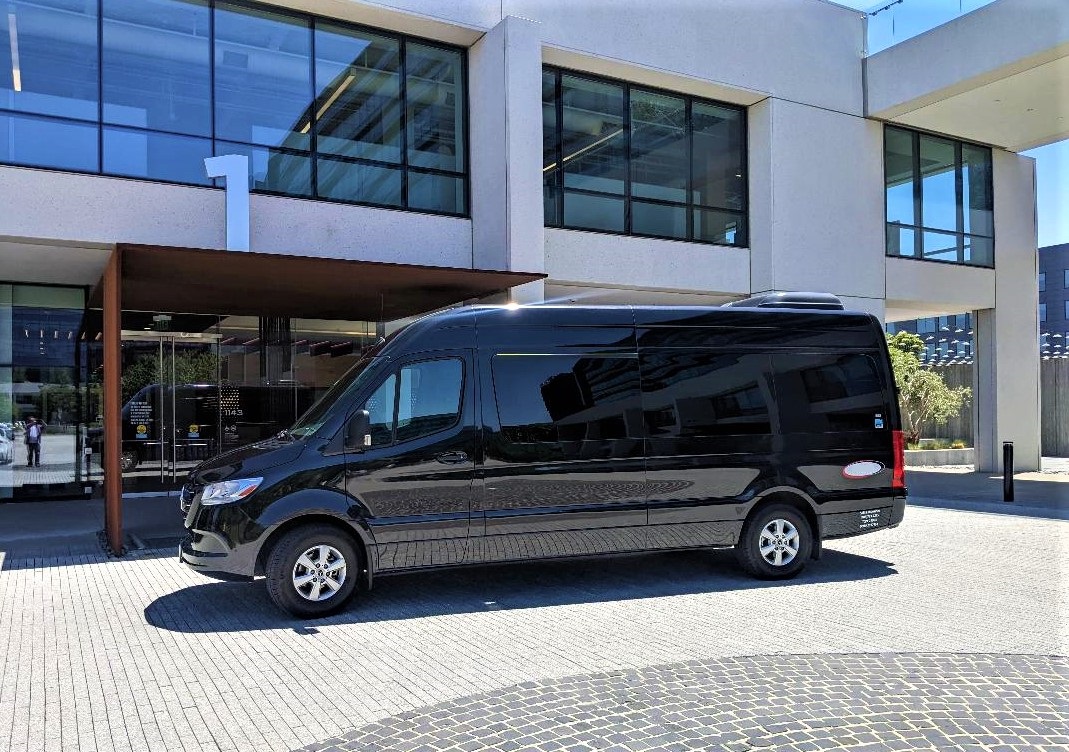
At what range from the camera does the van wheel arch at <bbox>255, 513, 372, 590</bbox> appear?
21.6 ft

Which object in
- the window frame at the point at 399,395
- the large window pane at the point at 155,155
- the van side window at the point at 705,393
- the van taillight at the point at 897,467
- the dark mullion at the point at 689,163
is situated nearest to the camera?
the window frame at the point at 399,395

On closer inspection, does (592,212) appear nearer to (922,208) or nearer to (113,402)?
(922,208)

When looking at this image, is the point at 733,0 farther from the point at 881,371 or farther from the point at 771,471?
the point at 771,471

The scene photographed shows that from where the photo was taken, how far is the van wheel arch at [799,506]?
7957 mm

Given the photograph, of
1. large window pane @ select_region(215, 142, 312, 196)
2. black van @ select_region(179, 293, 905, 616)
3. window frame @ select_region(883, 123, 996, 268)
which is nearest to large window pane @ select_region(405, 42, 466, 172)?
large window pane @ select_region(215, 142, 312, 196)

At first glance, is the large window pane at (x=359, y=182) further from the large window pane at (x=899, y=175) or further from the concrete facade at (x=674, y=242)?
the large window pane at (x=899, y=175)

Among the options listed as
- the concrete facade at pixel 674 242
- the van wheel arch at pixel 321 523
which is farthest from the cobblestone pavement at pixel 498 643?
the concrete facade at pixel 674 242

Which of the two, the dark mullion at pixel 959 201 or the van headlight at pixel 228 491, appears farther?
the dark mullion at pixel 959 201

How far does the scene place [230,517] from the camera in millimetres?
6539

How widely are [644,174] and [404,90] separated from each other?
456 cm

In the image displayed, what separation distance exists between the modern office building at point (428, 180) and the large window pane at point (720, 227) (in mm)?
49

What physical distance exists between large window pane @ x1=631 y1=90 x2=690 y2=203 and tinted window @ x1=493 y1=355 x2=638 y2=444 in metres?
8.46

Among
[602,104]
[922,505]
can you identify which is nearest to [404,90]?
[602,104]

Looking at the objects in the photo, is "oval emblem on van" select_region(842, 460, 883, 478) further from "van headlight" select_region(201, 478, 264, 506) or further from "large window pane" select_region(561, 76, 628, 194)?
"large window pane" select_region(561, 76, 628, 194)
